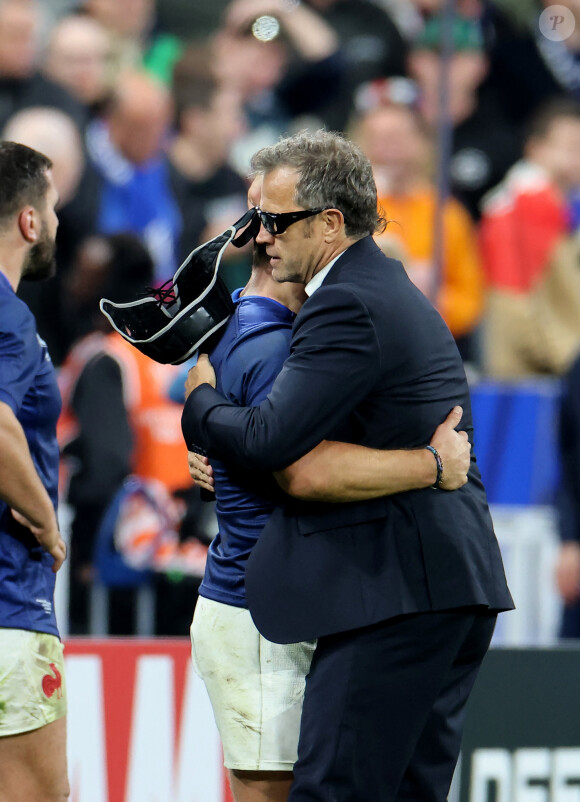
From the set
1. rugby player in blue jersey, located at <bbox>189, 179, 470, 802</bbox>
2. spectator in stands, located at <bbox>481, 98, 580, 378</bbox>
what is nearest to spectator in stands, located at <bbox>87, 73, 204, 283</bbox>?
spectator in stands, located at <bbox>481, 98, 580, 378</bbox>

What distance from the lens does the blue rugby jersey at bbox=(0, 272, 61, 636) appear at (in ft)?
8.51

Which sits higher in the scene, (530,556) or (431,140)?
(431,140)

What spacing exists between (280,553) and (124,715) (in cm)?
138

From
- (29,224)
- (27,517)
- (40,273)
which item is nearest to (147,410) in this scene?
(40,273)

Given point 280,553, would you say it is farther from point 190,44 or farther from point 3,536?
point 190,44

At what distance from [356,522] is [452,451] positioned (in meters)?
0.24

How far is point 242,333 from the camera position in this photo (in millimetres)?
2529

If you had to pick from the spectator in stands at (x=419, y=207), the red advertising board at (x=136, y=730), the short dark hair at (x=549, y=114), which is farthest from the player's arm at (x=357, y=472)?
the short dark hair at (x=549, y=114)

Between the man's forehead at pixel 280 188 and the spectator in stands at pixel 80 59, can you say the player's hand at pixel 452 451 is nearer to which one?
the man's forehead at pixel 280 188

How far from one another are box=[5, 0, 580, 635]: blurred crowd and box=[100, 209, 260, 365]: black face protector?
284cm

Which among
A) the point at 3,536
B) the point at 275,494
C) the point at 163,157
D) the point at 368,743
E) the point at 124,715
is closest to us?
the point at 368,743

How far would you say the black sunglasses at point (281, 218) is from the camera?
7.98 feet

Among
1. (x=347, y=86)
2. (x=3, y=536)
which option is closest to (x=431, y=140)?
(x=347, y=86)

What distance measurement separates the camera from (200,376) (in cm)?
256
